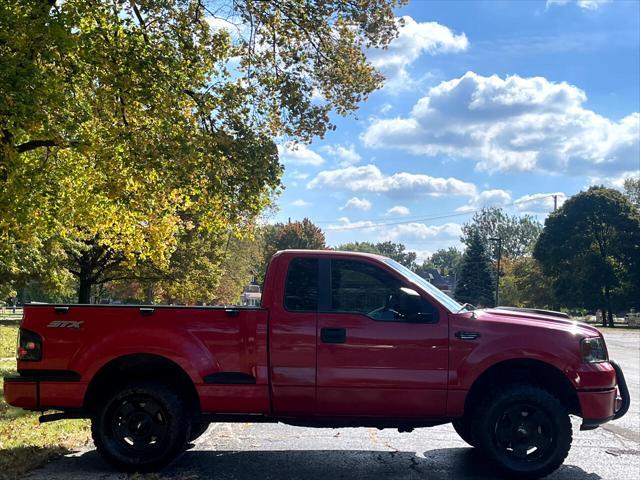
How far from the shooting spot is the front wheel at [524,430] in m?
5.45

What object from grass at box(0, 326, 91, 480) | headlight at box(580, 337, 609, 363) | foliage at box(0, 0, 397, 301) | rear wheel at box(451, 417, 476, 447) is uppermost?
foliage at box(0, 0, 397, 301)

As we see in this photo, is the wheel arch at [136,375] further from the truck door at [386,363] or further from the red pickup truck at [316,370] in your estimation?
the truck door at [386,363]

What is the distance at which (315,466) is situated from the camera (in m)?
5.90

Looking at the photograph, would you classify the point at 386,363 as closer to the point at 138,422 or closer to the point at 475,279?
the point at 138,422

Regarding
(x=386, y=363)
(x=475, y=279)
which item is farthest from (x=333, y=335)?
(x=475, y=279)

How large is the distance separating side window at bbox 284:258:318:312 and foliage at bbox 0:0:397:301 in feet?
14.9

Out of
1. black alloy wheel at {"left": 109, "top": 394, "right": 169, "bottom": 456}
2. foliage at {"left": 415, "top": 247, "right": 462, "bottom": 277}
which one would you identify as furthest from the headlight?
foliage at {"left": 415, "top": 247, "right": 462, "bottom": 277}

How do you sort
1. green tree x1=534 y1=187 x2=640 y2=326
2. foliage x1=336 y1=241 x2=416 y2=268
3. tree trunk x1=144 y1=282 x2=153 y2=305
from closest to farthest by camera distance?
tree trunk x1=144 y1=282 x2=153 y2=305 → green tree x1=534 y1=187 x2=640 y2=326 → foliage x1=336 y1=241 x2=416 y2=268

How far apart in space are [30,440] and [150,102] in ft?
17.8

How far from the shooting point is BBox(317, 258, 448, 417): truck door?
5469 millimetres

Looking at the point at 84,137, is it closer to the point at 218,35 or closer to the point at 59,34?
the point at 59,34

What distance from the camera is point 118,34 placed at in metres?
9.24

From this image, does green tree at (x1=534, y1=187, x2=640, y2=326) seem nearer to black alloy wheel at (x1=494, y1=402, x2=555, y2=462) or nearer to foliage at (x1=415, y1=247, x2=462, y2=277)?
black alloy wheel at (x1=494, y1=402, x2=555, y2=462)

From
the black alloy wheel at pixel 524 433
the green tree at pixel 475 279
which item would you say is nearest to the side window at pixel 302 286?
the black alloy wheel at pixel 524 433
